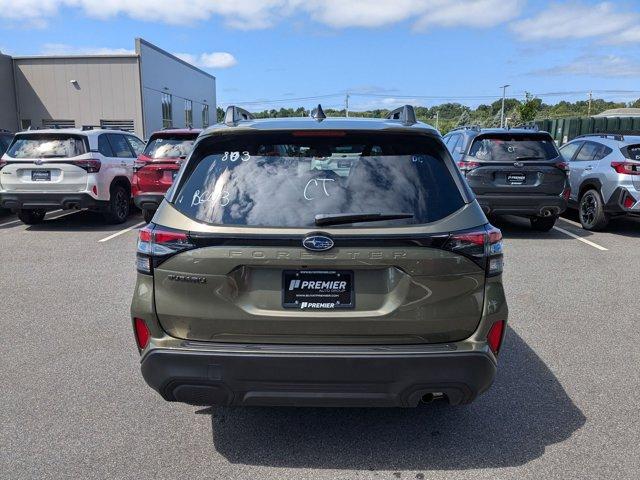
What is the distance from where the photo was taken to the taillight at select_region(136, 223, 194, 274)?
2676mm

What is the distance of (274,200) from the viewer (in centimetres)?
271

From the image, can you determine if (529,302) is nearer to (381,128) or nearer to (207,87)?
(381,128)

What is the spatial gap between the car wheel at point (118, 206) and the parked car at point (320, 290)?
8146mm

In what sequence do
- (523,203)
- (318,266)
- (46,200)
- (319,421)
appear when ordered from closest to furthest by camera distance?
(318,266) < (319,421) < (523,203) < (46,200)

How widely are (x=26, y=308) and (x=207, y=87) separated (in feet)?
125

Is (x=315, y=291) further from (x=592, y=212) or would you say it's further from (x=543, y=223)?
(x=592, y=212)

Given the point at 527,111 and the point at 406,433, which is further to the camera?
the point at 527,111

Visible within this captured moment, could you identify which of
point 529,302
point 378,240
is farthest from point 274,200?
point 529,302

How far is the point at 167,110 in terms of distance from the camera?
30.1 m

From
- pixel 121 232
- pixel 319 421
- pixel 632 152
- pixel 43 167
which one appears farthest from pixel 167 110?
pixel 319 421

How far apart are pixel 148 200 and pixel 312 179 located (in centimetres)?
768

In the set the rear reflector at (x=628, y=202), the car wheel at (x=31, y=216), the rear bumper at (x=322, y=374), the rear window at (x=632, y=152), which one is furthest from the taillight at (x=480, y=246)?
the car wheel at (x=31, y=216)

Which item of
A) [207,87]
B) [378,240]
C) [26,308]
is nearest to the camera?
[378,240]

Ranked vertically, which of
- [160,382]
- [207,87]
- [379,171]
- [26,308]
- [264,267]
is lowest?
[26,308]
